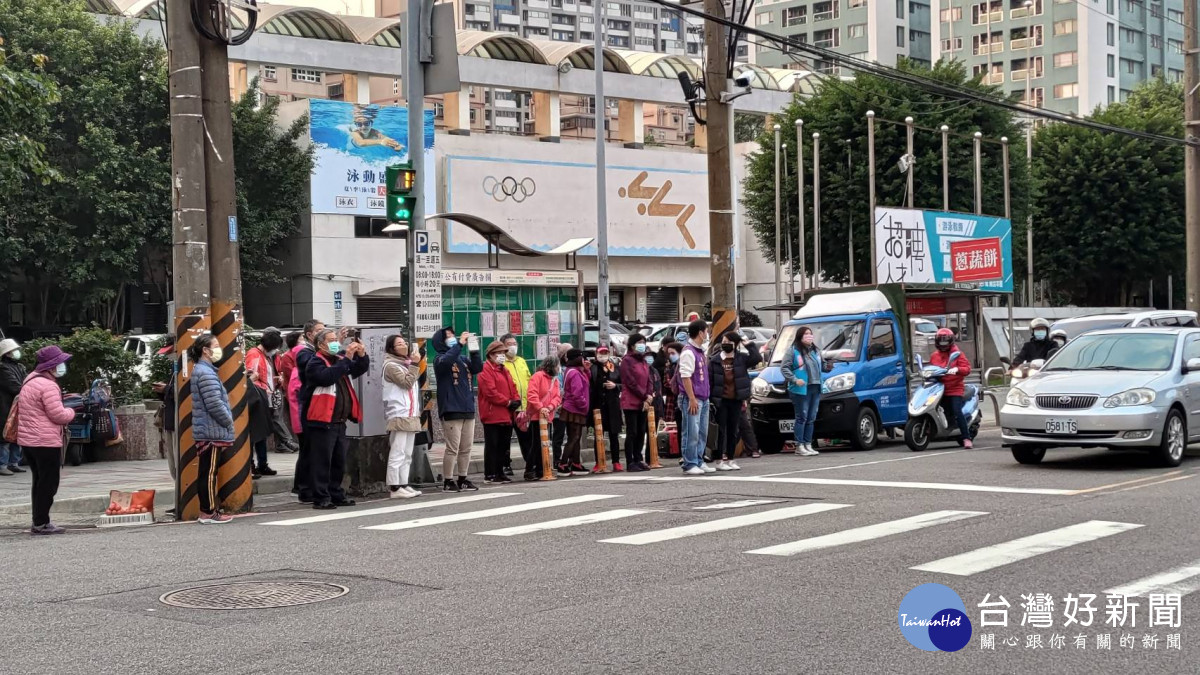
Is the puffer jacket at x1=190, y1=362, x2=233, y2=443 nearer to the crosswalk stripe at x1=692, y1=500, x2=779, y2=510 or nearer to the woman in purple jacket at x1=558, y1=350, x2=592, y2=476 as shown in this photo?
the crosswalk stripe at x1=692, y1=500, x2=779, y2=510

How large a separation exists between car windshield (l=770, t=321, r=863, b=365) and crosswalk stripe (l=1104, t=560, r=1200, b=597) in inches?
472

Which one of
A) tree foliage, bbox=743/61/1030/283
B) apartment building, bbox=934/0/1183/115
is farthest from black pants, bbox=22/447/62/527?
apartment building, bbox=934/0/1183/115

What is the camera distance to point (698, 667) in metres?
6.60

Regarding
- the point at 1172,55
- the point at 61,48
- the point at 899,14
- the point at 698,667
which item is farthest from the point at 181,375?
A: the point at 1172,55

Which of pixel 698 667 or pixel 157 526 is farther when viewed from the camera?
pixel 157 526

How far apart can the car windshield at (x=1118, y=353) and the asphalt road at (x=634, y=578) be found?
1916mm

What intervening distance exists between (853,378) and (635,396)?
3.93 metres

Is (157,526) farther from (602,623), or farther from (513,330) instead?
(513,330)

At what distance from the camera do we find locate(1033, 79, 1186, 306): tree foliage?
55188 mm

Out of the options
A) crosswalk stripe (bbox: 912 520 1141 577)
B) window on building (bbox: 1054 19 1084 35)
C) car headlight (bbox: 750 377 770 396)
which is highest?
window on building (bbox: 1054 19 1084 35)

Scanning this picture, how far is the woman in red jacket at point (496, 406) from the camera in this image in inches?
643

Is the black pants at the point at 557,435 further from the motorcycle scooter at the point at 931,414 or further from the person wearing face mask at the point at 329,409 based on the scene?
the motorcycle scooter at the point at 931,414

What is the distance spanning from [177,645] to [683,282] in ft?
156

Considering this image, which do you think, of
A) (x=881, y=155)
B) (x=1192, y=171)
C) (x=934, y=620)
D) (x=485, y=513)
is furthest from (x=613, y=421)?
(x=881, y=155)
